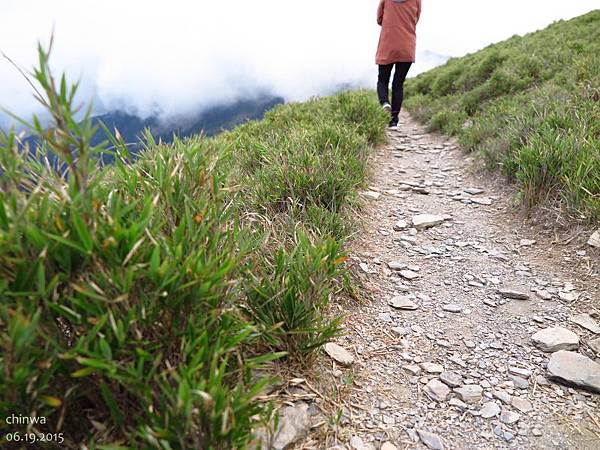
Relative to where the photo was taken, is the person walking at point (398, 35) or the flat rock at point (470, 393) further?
the person walking at point (398, 35)

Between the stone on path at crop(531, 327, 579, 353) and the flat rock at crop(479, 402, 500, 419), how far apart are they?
0.63 meters

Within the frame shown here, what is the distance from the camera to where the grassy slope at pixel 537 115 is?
3709 mm

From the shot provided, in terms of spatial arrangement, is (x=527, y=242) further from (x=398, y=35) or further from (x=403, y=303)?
(x=398, y=35)

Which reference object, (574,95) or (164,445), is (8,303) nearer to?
(164,445)

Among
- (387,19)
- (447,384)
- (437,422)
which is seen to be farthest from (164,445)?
(387,19)

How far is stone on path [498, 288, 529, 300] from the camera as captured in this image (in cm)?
289

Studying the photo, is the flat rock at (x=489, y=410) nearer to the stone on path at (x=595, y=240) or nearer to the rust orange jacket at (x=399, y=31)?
the stone on path at (x=595, y=240)

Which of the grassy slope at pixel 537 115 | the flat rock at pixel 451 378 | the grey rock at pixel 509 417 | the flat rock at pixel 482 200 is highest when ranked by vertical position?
the grassy slope at pixel 537 115

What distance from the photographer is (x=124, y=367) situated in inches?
48.3

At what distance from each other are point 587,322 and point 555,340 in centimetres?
Answer: 35

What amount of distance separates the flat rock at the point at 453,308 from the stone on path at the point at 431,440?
110 cm

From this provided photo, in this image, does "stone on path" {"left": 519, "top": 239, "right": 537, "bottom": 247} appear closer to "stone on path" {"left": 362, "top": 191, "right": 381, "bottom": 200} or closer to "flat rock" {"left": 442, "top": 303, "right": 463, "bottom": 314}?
"flat rock" {"left": 442, "top": 303, "right": 463, "bottom": 314}

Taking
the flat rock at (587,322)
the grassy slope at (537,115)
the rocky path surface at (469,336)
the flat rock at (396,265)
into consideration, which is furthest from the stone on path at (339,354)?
the grassy slope at (537,115)

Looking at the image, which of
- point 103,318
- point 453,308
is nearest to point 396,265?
point 453,308
